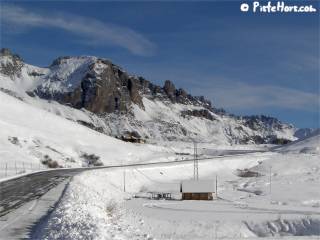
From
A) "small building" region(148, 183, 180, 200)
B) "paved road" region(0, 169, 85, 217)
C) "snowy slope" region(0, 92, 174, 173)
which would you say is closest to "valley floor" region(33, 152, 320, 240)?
"small building" region(148, 183, 180, 200)

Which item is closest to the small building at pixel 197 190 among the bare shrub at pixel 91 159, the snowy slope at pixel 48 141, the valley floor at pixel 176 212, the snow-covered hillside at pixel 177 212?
the snow-covered hillside at pixel 177 212

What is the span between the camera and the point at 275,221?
128 ft

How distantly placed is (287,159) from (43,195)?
99433mm

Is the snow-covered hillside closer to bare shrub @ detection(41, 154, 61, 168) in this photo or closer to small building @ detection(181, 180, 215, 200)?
small building @ detection(181, 180, 215, 200)

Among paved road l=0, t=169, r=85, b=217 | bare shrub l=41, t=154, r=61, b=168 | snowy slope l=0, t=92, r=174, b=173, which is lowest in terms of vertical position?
paved road l=0, t=169, r=85, b=217

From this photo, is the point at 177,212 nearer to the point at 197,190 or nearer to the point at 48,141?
the point at 197,190

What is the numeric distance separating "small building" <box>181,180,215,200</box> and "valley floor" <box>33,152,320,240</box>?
302cm

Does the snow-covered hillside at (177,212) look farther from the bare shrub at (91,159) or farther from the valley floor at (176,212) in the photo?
the bare shrub at (91,159)

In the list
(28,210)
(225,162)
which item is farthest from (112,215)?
(225,162)

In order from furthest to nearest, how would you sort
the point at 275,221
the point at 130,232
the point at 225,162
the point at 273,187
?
the point at 225,162 < the point at 273,187 < the point at 275,221 < the point at 130,232

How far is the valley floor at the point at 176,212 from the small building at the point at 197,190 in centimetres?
302

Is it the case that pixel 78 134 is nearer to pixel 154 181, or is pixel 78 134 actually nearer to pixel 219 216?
pixel 154 181

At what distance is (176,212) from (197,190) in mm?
18501

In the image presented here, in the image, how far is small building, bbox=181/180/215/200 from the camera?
6259cm
